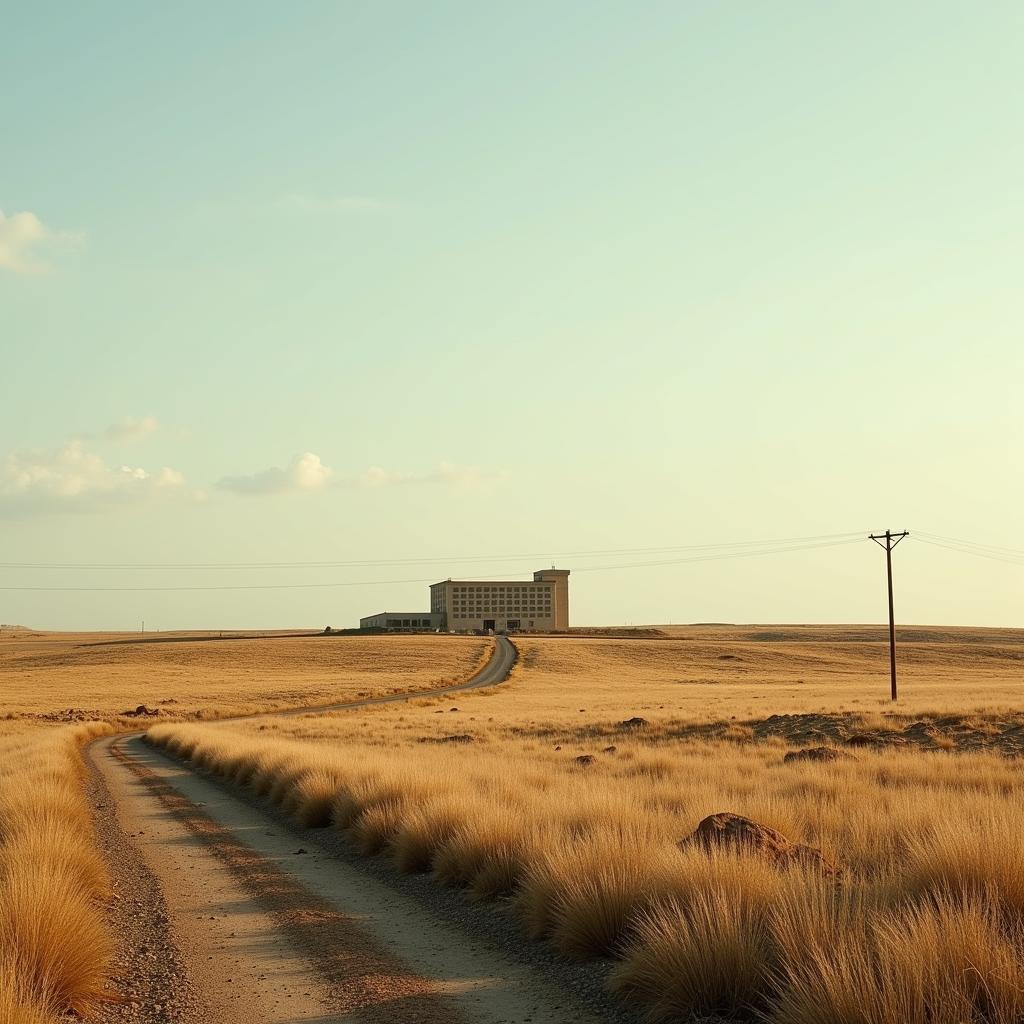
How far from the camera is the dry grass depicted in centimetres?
737

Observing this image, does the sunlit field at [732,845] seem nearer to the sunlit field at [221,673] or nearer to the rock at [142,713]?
the rock at [142,713]

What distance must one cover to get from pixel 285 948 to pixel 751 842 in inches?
195

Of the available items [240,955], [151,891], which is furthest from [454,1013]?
[151,891]

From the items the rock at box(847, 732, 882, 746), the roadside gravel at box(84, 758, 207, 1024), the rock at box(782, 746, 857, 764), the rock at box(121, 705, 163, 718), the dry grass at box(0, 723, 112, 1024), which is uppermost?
the dry grass at box(0, 723, 112, 1024)

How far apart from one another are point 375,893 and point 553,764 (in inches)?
534

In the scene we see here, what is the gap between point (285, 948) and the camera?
9688 mm

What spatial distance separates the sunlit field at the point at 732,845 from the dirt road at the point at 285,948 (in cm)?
84

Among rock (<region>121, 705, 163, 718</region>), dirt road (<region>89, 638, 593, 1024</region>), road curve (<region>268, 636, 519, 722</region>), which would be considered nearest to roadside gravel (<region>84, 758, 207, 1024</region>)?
dirt road (<region>89, 638, 593, 1024</region>)

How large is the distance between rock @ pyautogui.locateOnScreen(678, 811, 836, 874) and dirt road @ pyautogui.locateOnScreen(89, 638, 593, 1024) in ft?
9.21

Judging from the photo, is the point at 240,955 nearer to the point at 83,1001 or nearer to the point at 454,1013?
the point at 83,1001

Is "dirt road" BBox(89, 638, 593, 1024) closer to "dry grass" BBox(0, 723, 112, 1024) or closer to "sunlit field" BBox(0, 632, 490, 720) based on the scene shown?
"dry grass" BBox(0, 723, 112, 1024)

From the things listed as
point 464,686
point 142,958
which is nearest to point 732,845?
point 142,958

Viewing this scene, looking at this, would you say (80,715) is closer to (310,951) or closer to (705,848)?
(310,951)

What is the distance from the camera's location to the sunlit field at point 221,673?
70.4 m
